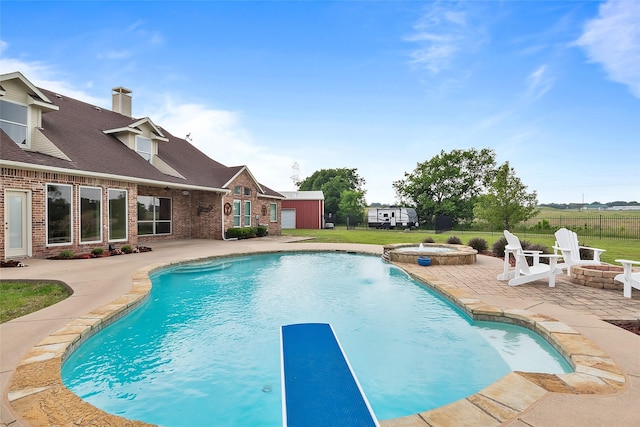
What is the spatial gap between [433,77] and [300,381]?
Answer: 15320 millimetres

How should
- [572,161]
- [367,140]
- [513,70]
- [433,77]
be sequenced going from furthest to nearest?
[367,140] < [572,161] < [433,77] < [513,70]

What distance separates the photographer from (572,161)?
19406mm

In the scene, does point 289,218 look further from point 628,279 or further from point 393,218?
point 628,279

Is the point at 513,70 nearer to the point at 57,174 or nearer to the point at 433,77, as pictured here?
the point at 433,77

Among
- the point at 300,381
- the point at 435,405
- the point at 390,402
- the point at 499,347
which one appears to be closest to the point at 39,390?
the point at 300,381

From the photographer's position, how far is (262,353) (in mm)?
4102

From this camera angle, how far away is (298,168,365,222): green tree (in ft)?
144

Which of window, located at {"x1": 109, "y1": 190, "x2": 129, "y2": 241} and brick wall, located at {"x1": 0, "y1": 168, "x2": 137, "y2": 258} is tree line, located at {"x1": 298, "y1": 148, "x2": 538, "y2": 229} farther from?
brick wall, located at {"x1": 0, "y1": 168, "x2": 137, "y2": 258}

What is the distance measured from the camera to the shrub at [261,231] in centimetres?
1919

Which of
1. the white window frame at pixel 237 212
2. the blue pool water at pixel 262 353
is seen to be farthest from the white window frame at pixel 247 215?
the blue pool water at pixel 262 353

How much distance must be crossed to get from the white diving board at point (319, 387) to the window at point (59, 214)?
984 cm

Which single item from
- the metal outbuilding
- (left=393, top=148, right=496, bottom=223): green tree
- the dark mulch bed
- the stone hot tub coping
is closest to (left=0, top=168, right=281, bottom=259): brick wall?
the metal outbuilding

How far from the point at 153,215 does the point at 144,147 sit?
3269 millimetres

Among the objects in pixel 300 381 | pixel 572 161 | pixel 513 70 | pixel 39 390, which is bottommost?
pixel 300 381
